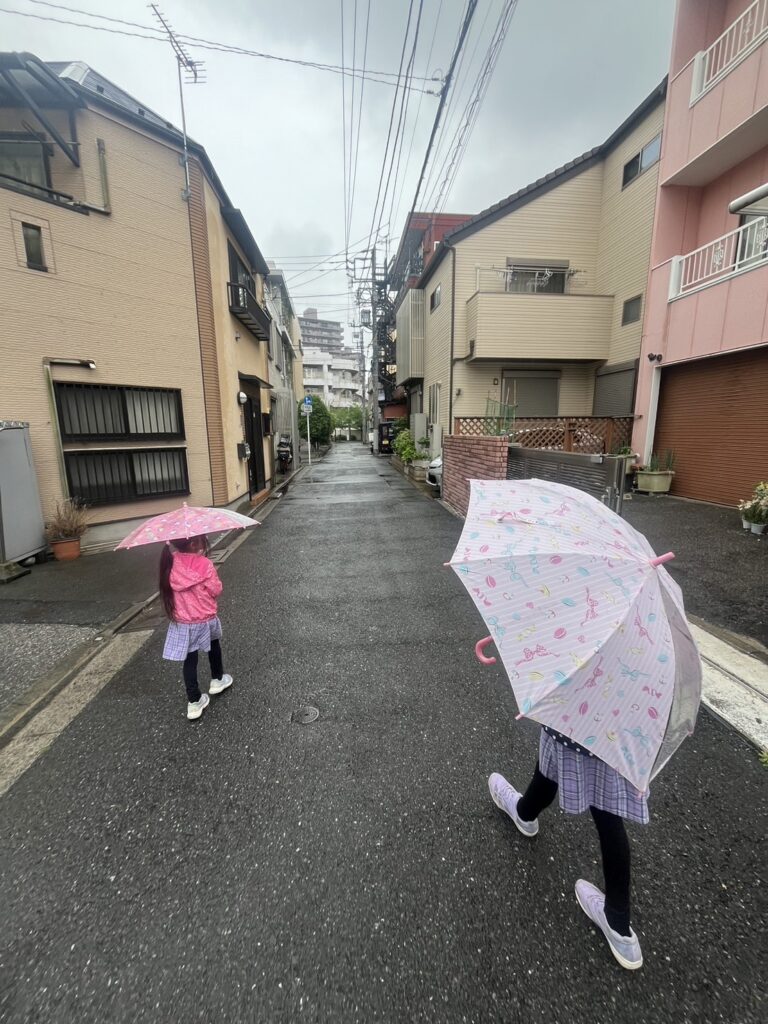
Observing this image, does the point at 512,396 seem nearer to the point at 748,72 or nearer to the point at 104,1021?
the point at 748,72

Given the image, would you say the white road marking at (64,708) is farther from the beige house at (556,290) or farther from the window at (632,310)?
the window at (632,310)

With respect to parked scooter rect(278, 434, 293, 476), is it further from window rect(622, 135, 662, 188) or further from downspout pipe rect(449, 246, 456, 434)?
window rect(622, 135, 662, 188)

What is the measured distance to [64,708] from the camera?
9.96ft

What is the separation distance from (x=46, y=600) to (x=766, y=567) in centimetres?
841

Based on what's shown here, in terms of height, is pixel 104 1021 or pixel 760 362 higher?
pixel 760 362

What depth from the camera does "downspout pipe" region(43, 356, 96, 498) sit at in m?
6.45

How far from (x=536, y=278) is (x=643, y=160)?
3406 millimetres

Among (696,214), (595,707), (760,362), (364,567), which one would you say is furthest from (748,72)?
(595,707)

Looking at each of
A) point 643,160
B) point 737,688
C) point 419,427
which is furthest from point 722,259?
point 419,427

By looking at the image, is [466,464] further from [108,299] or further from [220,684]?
[108,299]

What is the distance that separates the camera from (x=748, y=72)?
23.0 ft

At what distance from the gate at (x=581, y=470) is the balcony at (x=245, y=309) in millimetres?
6885

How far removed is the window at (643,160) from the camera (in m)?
10.2

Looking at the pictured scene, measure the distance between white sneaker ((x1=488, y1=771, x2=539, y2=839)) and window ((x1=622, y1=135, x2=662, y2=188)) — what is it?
13535 millimetres
